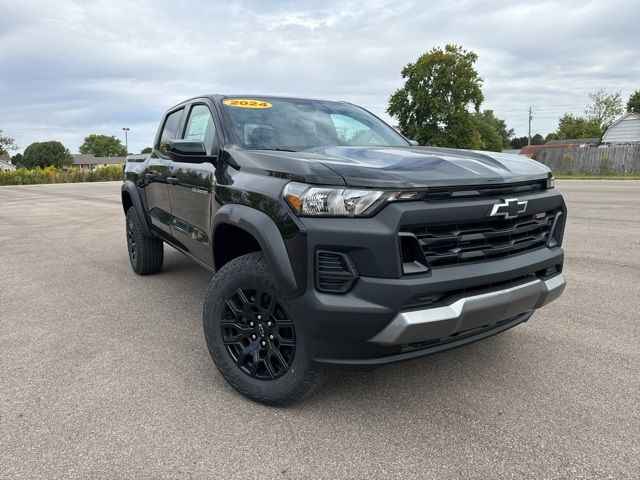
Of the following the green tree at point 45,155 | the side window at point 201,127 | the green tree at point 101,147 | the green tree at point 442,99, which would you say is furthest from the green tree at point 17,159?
the side window at point 201,127

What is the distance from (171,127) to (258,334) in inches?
112

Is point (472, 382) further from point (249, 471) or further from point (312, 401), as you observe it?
point (249, 471)

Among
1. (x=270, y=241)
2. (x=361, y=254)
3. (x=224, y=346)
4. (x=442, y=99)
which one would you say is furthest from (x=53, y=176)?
(x=361, y=254)

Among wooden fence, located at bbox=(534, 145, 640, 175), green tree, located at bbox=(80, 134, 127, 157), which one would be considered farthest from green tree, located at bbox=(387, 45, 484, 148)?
green tree, located at bbox=(80, 134, 127, 157)

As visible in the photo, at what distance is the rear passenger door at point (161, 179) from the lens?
4.35 m

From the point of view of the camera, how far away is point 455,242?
233 centimetres

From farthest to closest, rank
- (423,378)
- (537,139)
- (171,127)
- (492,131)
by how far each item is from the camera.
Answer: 1. (537,139)
2. (492,131)
3. (171,127)
4. (423,378)

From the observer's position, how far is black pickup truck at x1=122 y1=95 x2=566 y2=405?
2.19 metres

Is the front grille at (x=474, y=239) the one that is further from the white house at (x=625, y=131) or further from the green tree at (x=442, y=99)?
the white house at (x=625, y=131)

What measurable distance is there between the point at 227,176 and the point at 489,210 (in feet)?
5.01

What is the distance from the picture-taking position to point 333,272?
2.22 meters

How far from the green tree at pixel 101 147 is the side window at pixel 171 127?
443 feet

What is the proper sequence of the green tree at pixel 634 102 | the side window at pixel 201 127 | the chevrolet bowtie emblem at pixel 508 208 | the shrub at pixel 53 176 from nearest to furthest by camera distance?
the chevrolet bowtie emblem at pixel 508 208 → the side window at pixel 201 127 → the shrub at pixel 53 176 → the green tree at pixel 634 102

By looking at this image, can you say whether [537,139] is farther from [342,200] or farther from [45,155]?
[342,200]
